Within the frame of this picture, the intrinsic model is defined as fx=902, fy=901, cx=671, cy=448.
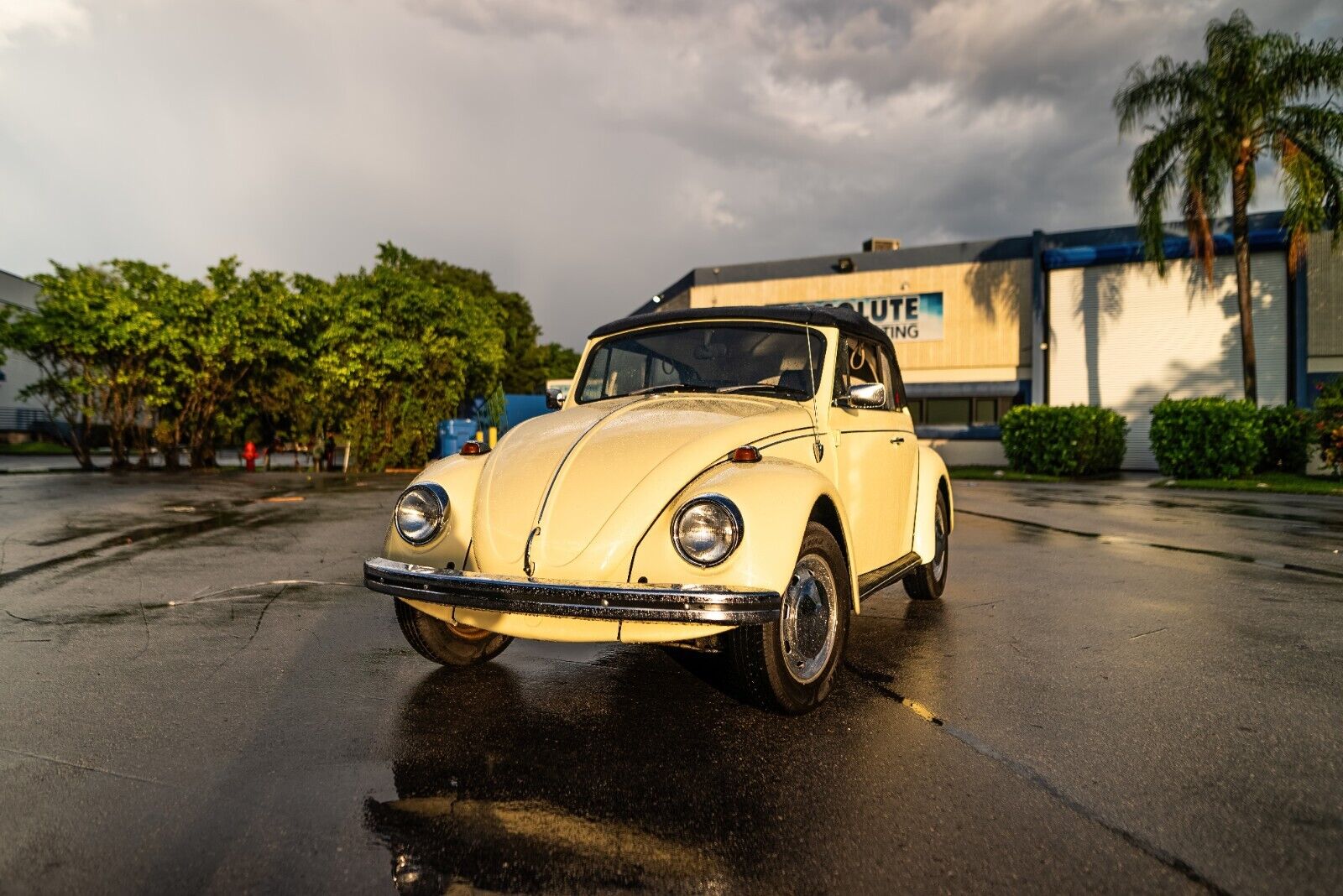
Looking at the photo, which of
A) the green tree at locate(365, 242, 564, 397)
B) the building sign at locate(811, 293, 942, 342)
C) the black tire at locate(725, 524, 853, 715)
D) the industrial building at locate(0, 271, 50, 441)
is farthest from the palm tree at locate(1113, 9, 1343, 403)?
the industrial building at locate(0, 271, 50, 441)

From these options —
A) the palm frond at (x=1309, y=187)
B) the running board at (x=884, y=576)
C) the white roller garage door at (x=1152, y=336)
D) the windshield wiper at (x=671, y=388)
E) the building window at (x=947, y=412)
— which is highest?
the palm frond at (x=1309, y=187)

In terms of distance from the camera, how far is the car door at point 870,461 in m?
4.67

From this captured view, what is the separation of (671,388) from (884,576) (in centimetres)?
154

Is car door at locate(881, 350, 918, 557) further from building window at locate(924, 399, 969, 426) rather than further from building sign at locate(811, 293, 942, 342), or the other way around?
building window at locate(924, 399, 969, 426)

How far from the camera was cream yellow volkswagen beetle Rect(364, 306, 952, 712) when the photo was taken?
11.2 feet

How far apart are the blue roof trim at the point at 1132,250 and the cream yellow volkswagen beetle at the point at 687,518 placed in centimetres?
2432

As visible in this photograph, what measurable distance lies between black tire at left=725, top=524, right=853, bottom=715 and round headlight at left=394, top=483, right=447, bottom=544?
1376 millimetres

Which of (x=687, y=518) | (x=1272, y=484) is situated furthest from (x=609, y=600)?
(x=1272, y=484)

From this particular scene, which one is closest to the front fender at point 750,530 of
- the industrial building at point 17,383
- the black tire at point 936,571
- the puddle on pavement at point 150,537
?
the black tire at point 936,571

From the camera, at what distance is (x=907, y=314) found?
31.8 meters

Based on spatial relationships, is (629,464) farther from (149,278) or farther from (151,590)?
(149,278)

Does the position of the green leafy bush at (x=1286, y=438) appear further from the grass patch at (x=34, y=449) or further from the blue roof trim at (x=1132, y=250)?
the grass patch at (x=34, y=449)

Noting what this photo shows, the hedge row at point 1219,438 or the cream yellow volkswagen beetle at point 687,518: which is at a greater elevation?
the hedge row at point 1219,438

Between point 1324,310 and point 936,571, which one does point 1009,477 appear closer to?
point 1324,310
